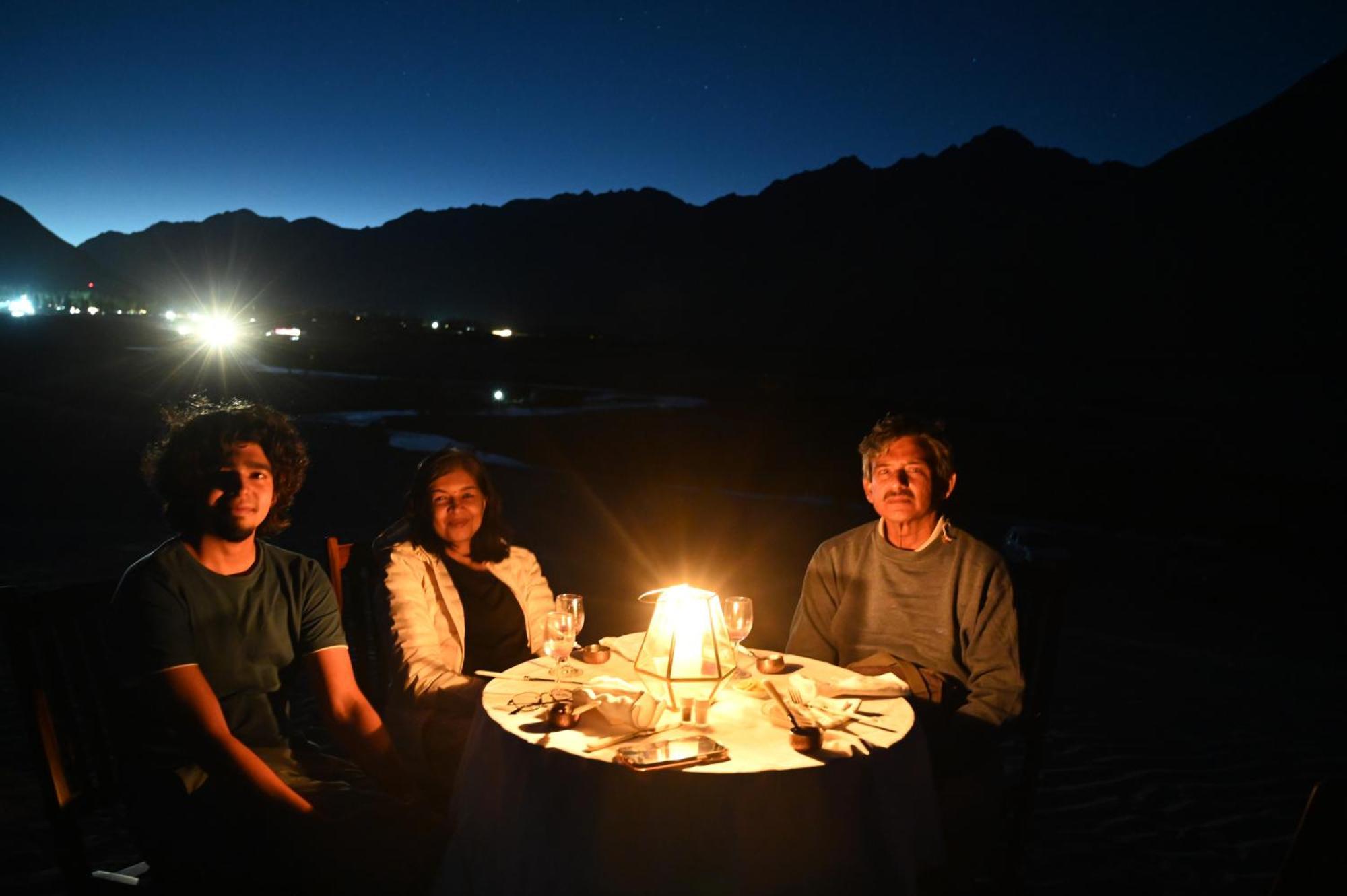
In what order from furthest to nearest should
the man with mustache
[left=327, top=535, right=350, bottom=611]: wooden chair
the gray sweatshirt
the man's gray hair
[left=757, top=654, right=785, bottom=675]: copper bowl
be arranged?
[left=327, top=535, right=350, bottom=611]: wooden chair < the man's gray hair < the gray sweatshirt < the man with mustache < [left=757, top=654, right=785, bottom=675]: copper bowl

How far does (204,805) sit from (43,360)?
4335 cm

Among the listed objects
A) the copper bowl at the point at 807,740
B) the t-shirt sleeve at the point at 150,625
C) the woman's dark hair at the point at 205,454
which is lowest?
the copper bowl at the point at 807,740

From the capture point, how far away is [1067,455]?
23.8 m

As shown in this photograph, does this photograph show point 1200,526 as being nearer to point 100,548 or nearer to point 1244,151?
point 100,548

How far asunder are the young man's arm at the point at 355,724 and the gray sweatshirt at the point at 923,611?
1.61 m

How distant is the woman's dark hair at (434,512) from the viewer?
12.2ft

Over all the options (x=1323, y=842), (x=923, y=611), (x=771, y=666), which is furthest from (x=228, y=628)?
(x=1323, y=842)

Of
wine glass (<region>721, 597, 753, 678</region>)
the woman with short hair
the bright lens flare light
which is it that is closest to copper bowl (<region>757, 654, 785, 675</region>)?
wine glass (<region>721, 597, 753, 678</region>)

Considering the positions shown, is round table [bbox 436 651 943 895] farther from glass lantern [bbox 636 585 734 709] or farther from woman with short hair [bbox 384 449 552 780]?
woman with short hair [bbox 384 449 552 780]

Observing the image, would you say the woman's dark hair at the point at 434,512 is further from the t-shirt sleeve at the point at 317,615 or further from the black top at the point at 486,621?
the t-shirt sleeve at the point at 317,615

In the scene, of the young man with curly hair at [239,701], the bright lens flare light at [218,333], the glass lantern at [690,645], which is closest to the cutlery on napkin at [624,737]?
the glass lantern at [690,645]

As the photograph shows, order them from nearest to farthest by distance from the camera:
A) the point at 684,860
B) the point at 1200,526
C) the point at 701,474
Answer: the point at 684,860
the point at 1200,526
the point at 701,474

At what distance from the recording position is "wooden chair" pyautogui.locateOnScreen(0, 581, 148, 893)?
2.72 meters

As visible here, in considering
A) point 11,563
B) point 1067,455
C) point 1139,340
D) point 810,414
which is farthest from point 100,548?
point 1139,340
